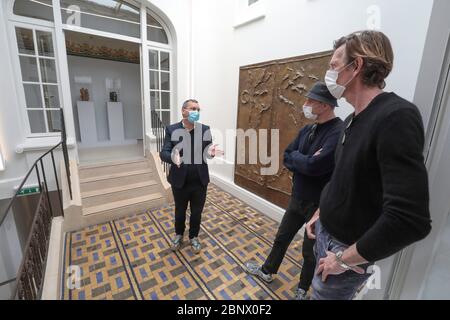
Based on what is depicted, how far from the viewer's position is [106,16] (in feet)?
11.6

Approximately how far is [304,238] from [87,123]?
641 centimetres

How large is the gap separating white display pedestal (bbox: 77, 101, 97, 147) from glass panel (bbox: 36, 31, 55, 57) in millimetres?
2871

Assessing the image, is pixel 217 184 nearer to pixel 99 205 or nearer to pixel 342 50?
pixel 99 205

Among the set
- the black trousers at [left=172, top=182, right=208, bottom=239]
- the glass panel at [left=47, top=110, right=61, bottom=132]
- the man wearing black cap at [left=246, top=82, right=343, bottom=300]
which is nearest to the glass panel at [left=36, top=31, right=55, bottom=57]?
the glass panel at [left=47, top=110, right=61, bottom=132]

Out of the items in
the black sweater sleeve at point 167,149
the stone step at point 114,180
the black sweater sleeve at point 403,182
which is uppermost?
the black sweater sleeve at point 403,182

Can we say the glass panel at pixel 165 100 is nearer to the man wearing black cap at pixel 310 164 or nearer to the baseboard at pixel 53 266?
the baseboard at pixel 53 266

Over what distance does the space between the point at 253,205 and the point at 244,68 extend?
7.06 feet

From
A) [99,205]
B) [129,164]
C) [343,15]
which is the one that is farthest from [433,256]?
[129,164]

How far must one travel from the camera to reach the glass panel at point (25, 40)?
2905 mm

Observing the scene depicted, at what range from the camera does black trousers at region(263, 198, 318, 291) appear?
1510mm

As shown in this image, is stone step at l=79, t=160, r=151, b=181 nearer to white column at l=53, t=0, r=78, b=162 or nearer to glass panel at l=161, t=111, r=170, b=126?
white column at l=53, t=0, r=78, b=162

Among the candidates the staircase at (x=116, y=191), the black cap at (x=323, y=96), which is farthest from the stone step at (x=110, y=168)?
the black cap at (x=323, y=96)

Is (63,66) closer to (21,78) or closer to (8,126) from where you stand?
(21,78)

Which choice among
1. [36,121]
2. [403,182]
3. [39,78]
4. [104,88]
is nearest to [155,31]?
[39,78]
